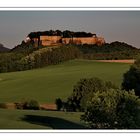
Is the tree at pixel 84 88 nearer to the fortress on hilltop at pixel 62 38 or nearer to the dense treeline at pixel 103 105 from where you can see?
the dense treeline at pixel 103 105

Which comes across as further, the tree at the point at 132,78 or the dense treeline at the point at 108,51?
the dense treeline at the point at 108,51

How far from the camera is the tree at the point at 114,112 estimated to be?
7.64 metres

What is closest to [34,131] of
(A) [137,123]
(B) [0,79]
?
(B) [0,79]

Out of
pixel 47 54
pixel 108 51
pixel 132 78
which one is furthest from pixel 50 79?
pixel 132 78

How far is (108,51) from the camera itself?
818 centimetres

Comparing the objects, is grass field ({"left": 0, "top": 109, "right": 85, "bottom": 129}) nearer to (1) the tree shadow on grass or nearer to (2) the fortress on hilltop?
(1) the tree shadow on grass

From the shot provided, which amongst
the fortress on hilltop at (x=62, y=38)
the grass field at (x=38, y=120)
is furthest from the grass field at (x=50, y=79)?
the fortress on hilltop at (x=62, y=38)

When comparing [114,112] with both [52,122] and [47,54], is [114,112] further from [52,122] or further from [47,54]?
[47,54]

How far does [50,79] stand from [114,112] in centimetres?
98

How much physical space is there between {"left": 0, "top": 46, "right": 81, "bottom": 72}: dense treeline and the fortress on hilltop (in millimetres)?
93

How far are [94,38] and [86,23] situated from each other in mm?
277

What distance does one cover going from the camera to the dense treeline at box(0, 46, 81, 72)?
318 inches

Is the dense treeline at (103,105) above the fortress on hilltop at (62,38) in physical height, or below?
below

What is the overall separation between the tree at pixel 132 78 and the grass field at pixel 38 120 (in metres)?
0.75
